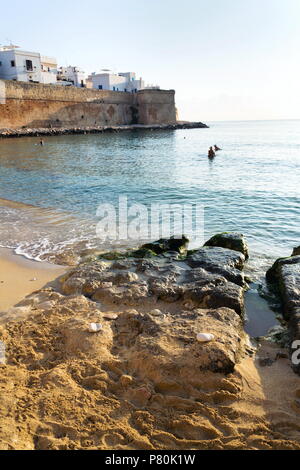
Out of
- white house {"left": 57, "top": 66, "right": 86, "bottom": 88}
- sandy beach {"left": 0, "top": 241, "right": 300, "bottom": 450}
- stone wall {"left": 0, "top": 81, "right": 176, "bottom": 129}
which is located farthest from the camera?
white house {"left": 57, "top": 66, "right": 86, "bottom": 88}

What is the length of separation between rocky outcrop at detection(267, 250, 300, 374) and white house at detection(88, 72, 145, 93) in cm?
6295

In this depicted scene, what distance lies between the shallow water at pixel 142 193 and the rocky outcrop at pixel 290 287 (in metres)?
0.49

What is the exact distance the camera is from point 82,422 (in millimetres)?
2699

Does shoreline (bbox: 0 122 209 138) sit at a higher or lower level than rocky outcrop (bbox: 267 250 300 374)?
higher

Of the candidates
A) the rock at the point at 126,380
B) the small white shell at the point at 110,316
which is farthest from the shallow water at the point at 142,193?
the rock at the point at 126,380

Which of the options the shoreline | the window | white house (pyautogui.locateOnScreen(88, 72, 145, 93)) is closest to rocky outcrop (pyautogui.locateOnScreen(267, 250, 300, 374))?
the shoreline

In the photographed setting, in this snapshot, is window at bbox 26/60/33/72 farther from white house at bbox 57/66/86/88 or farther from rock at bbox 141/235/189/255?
rock at bbox 141/235/189/255

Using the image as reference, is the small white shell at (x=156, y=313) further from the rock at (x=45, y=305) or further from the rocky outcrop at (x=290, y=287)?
the rocky outcrop at (x=290, y=287)

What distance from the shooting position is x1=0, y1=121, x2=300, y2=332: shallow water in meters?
8.27

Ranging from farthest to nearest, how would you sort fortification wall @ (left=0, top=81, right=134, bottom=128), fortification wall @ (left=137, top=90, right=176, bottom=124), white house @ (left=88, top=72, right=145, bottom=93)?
white house @ (left=88, top=72, right=145, bottom=93) < fortification wall @ (left=137, top=90, right=176, bottom=124) < fortification wall @ (left=0, top=81, right=134, bottom=128)

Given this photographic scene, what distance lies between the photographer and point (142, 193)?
13.7m
